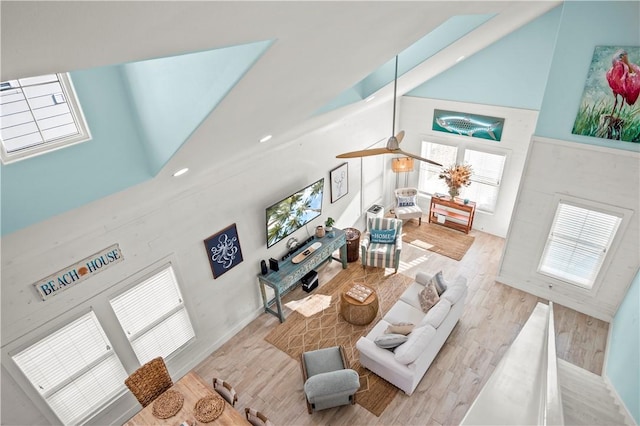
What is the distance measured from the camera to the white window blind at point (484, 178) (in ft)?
24.9

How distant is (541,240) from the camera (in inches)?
241

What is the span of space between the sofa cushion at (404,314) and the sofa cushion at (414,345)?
685 millimetres

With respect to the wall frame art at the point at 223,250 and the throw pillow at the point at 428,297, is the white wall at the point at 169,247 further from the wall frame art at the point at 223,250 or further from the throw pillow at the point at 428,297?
the throw pillow at the point at 428,297

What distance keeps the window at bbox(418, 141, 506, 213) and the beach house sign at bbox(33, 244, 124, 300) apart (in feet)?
21.7

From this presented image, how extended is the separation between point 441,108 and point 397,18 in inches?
228

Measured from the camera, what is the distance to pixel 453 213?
8219mm

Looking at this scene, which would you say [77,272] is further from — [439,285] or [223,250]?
[439,285]

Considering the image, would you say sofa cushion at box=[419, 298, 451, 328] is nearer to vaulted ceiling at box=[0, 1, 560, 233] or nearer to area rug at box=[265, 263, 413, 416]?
area rug at box=[265, 263, 413, 416]

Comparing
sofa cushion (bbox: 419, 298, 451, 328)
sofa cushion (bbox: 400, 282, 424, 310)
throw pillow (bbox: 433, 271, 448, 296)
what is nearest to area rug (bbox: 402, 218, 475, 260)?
sofa cushion (bbox: 400, 282, 424, 310)

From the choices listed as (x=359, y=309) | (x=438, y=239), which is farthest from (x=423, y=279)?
(x=438, y=239)

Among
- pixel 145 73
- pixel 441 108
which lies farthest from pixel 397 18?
pixel 441 108

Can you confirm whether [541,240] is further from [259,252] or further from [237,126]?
[237,126]

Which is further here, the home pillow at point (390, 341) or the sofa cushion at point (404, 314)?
the sofa cushion at point (404, 314)

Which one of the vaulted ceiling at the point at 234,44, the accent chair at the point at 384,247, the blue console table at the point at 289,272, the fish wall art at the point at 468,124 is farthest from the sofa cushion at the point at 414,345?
the fish wall art at the point at 468,124
